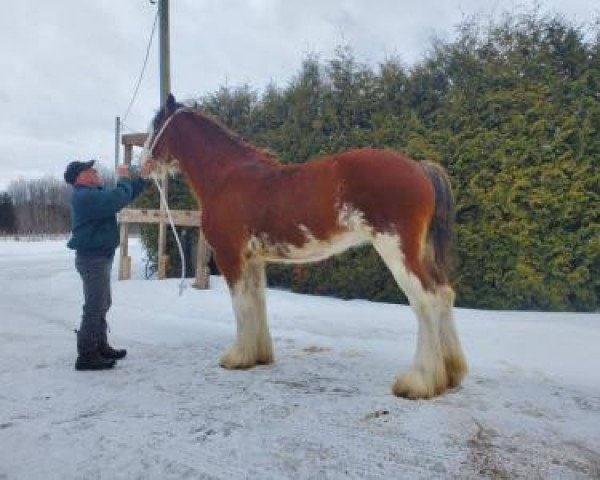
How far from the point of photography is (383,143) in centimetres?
621

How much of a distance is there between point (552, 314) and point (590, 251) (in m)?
0.81

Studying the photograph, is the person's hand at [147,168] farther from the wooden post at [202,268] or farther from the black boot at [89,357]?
the wooden post at [202,268]

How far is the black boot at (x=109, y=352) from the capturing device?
3857mm

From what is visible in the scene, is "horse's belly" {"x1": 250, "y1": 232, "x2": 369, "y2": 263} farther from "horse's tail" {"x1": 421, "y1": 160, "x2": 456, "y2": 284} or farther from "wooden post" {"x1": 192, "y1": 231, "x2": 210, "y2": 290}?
"wooden post" {"x1": 192, "y1": 231, "x2": 210, "y2": 290}

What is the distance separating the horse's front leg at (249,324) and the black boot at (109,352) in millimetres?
975

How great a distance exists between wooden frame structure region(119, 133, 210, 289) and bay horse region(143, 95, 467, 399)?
9.54ft

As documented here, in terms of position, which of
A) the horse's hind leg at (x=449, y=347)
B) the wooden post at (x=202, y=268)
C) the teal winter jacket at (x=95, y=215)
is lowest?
the horse's hind leg at (x=449, y=347)

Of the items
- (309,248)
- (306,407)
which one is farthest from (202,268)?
(306,407)

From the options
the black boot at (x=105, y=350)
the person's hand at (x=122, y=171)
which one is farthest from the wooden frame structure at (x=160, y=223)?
the black boot at (x=105, y=350)

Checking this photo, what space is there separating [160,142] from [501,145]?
12.9 ft

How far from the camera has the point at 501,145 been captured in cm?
541

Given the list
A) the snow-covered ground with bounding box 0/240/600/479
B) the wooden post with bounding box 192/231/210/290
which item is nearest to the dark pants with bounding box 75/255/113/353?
the snow-covered ground with bounding box 0/240/600/479

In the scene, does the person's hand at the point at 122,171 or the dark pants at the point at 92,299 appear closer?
the dark pants at the point at 92,299

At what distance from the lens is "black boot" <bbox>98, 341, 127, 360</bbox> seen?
12.7ft
